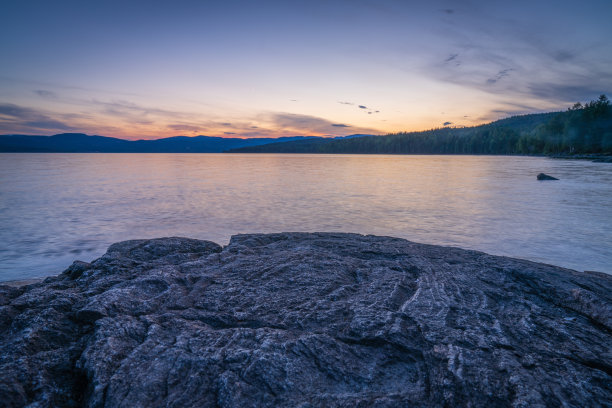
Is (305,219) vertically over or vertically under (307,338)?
under

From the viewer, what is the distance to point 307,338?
2.76 metres

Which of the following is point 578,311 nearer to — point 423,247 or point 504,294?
point 504,294

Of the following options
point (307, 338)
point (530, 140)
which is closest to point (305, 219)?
point (307, 338)

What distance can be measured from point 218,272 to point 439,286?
284 centimetres

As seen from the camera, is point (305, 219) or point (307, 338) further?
point (305, 219)

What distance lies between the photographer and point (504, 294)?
146 inches

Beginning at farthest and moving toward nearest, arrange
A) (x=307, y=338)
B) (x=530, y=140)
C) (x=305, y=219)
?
1. (x=530, y=140)
2. (x=305, y=219)
3. (x=307, y=338)

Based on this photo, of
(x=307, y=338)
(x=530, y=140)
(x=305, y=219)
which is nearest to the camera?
(x=307, y=338)

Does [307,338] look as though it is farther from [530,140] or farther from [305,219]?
[530,140]

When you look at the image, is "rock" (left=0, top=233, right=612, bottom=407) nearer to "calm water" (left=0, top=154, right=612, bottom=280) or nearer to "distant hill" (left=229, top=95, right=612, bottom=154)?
"calm water" (left=0, top=154, right=612, bottom=280)

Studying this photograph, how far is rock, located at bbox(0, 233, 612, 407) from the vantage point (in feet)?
7.43

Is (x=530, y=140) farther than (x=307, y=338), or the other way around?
(x=530, y=140)

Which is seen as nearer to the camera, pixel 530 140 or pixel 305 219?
pixel 305 219

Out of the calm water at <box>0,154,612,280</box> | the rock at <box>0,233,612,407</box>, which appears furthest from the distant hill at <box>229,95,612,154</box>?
the rock at <box>0,233,612,407</box>
